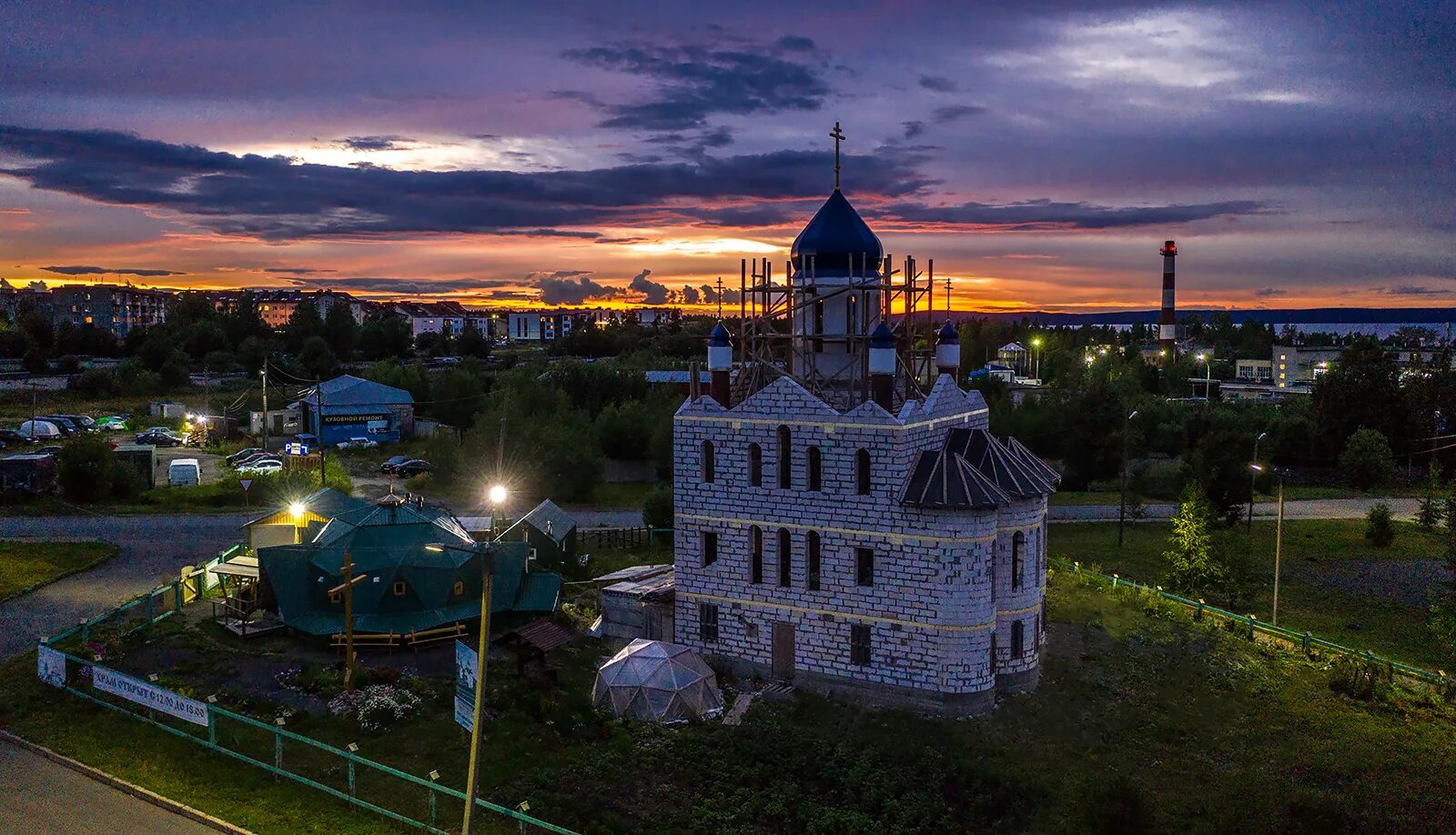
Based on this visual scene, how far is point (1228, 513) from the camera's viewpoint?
154 feet

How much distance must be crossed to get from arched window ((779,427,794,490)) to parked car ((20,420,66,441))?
5528cm

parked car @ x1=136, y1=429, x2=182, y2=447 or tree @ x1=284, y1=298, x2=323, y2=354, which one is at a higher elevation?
tree @ x1=284, y1=298, x2=323, y2=354

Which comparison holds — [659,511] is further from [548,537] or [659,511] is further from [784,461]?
[784,461]

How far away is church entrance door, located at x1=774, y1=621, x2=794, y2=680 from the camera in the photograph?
2367cm

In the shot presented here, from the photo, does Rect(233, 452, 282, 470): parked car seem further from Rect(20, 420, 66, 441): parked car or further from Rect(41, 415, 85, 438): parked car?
Rect(41, 415, 85, 438): parked car

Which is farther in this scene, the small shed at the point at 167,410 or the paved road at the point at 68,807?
the small shed at the point at 167,410

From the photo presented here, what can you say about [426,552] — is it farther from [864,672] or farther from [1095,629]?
[1095,629]

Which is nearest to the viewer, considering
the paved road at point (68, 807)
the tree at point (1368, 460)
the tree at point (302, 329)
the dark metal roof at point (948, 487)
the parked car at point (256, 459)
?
the paved road at point (68, 807)

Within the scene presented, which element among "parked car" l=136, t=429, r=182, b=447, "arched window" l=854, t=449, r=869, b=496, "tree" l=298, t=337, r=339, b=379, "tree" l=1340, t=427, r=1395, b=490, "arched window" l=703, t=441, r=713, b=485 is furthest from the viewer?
"tree" l=298, t=337, r=339, b=379

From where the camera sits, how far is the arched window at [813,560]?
23.3 metres

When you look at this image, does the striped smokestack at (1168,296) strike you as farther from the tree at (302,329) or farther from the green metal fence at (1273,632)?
the tree at (302,329)

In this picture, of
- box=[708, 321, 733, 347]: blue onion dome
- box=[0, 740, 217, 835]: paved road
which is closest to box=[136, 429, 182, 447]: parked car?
box=[0, 740, 217, 835]: paved road

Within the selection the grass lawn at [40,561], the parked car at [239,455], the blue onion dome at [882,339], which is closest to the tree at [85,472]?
the grass lawn at [40,561]

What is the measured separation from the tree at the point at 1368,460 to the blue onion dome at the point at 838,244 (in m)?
47.5
